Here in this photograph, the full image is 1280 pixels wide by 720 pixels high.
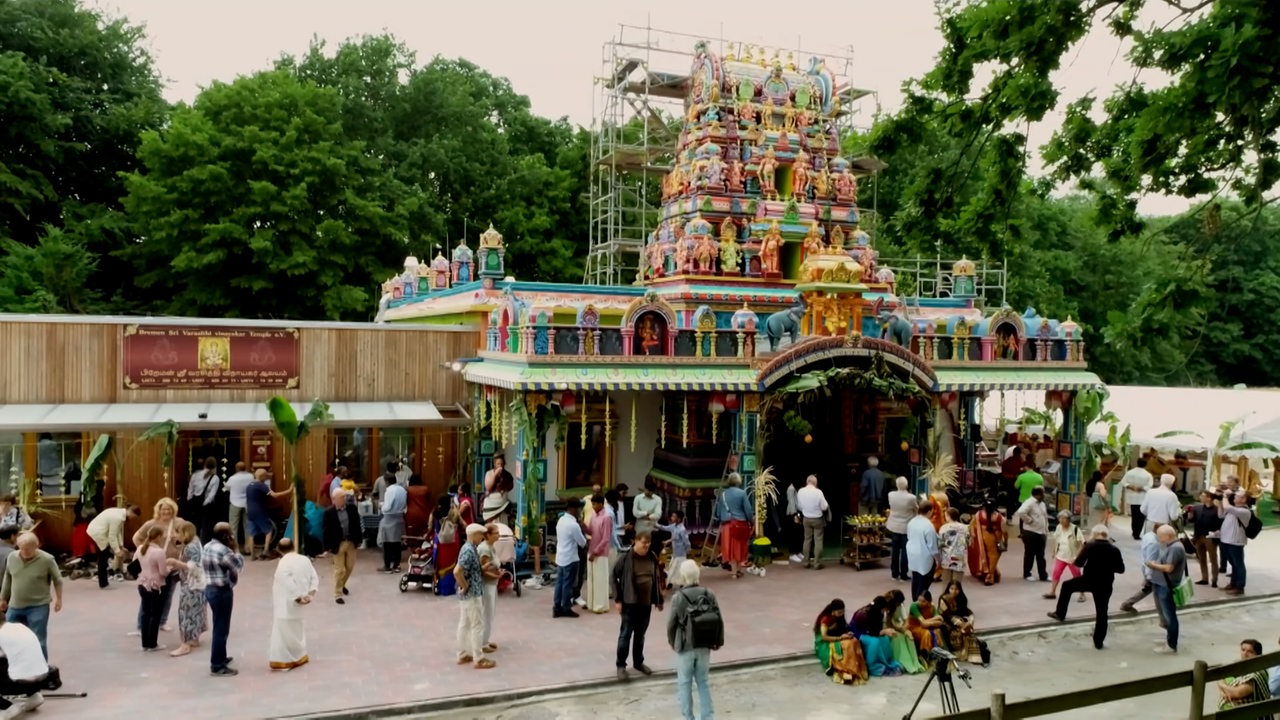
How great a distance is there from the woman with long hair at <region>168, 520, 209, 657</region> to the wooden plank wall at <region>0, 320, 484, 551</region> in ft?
16.8

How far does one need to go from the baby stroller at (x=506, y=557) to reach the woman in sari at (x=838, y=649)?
14.1ft

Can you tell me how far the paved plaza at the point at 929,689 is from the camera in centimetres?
899

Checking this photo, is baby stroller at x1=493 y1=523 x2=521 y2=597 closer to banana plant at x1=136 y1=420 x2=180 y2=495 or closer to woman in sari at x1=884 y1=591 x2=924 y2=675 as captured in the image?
woman in sari at x1=884 y1=591 x2=924 y2=675

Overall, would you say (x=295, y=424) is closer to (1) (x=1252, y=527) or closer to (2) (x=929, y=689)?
(2) (x=929, y=689)

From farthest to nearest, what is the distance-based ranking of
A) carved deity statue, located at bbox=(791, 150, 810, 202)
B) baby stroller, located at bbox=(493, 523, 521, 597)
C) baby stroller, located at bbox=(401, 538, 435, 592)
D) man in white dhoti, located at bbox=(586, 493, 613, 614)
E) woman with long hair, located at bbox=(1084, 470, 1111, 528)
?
carved deity statue, located at bbox=(791, 150, 810, 202) → woman with long hair, located at bbox=(1084, 470, 1111, 528) → baby stroller, located at bbox=(401, 538, 435, 592) → baby stroller, located at bbox=(493, 523, 521, 597) → man in white dhoti, located at bbox=(586, 493, 613, 614)

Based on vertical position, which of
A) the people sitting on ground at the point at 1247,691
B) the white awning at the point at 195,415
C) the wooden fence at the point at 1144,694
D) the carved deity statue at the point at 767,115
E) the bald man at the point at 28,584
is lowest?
the people sitting on ground at the point at 1247,691

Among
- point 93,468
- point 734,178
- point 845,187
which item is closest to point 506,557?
point 93,468

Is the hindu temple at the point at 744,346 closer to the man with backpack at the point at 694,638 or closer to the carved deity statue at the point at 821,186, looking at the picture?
the carved deity statue at the point at 821,186

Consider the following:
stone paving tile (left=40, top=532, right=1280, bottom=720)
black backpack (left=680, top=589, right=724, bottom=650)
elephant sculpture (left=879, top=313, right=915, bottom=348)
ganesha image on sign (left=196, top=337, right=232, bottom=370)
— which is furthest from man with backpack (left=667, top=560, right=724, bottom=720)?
ganesha image on sign (left=196, top=337, right=232, bottom=370)

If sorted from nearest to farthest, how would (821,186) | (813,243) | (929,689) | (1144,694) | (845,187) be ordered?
(1144,694)
(929,689)
(813,243)
(821,186)
(845,187)

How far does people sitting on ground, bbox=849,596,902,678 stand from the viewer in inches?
397

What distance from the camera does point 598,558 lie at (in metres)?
12.1

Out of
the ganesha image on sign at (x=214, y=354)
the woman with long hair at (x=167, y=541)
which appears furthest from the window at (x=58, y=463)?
the woman with long hair at (x=167, y=541)

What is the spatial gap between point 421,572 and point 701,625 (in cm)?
586
